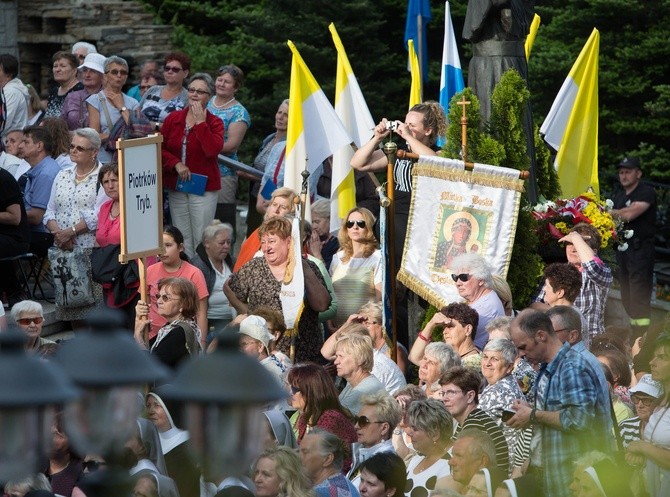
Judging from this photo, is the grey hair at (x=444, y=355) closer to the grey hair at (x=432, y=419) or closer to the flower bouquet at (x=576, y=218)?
the grey hair at (x=432, y=419)

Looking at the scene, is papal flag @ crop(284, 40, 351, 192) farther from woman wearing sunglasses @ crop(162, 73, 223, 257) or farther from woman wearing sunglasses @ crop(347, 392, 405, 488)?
woman wearing sunglasses @ crop(347, 392, 405, 488)

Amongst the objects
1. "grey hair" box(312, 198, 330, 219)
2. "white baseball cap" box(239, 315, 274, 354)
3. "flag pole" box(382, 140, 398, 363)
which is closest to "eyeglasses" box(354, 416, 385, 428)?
"white baseball cap" box(239, 315, 274, 354)

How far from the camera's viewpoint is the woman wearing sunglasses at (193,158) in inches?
499

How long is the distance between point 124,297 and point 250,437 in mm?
7935

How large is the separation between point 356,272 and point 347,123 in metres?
2.60

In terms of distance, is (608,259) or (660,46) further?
(660,46)

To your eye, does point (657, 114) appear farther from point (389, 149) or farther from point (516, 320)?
point (516, 320)

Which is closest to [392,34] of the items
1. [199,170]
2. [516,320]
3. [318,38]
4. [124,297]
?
[318,38]

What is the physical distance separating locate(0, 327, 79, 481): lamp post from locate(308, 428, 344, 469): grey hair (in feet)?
12.9

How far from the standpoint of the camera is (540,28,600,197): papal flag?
13.5 m

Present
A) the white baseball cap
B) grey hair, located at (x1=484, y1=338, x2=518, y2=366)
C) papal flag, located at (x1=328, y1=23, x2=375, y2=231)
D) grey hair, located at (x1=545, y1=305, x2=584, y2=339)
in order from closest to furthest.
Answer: grey hair, located at (x1=545, y1=305, x2=584, y2=339), grey hair, located at (x1=484, y1=338, x2=518, y2=366), the white baseball cap, papal flag, located at (x1=328, y1=23, x2=375, y2=231)

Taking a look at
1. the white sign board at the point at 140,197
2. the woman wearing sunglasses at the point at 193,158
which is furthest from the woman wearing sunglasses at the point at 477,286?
the woman wearing sunglasses at the point at 193,158

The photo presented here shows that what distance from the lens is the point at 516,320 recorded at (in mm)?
7410

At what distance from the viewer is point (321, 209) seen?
40.3ft
